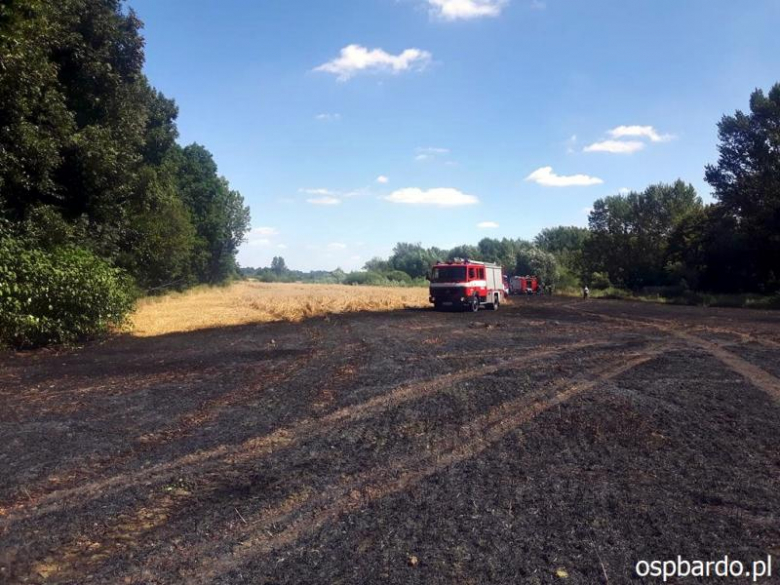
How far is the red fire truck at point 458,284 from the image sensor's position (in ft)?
89.0

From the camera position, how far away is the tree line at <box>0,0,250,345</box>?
1370cm

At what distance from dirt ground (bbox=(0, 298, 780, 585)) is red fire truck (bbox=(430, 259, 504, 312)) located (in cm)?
1634

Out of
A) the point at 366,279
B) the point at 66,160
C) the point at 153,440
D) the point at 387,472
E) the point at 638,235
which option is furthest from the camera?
the point at 366,279

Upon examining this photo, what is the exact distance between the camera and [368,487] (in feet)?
15.4

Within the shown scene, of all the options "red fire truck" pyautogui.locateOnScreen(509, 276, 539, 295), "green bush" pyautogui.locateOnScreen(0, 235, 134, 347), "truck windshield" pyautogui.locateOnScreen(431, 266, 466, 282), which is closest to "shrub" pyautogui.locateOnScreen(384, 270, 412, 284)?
"red fire truck" pyautogui.locateOnScreen(509, 276, 539, 295)

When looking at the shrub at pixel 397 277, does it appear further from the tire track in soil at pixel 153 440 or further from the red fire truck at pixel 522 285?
the tire track in soil at pixel 153 440

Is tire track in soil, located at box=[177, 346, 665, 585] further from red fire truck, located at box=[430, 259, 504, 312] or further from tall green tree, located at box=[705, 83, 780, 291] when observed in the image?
tall green tree, located at box=[705, 83, 780, 291]

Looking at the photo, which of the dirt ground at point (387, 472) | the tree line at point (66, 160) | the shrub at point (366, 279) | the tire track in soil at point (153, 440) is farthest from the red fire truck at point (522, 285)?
the tire track in soil at point (153, 440)

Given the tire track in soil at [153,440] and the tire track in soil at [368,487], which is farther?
the tire track in soil at [153,440]

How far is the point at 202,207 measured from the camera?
54.9 m

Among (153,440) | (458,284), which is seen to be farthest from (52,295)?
(458,284)

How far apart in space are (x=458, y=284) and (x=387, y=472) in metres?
22.4

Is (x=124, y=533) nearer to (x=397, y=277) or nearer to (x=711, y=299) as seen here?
(x=711, y=299)

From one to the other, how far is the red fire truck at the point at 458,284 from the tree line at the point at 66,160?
14496 millimetres
